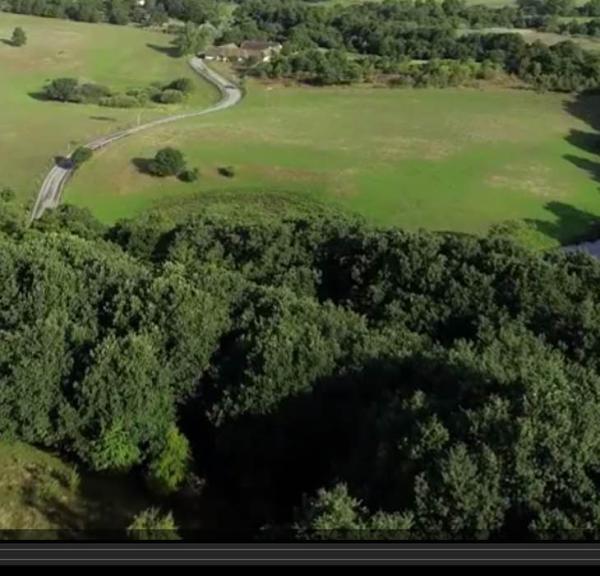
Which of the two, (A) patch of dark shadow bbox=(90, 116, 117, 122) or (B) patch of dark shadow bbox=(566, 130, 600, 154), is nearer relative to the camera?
(B) patch of dark shadow bbox=(566, 130, 600, 154)

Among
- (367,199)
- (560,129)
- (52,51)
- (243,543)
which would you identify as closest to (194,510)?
(243,543)

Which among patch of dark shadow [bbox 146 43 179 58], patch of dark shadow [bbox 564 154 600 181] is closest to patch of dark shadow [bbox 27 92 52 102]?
patch of dark shadow [bbox 146 43 179 58]

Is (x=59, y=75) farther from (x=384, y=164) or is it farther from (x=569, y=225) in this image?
(x=569, y=225)

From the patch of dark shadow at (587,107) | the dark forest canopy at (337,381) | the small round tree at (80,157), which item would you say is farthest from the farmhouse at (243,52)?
the dark forest canopy at (337,381)

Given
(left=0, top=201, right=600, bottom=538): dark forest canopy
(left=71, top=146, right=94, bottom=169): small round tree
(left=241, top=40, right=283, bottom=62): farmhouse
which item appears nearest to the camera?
(left=0, top=201, right=600, bottom=538): dark forest canopy

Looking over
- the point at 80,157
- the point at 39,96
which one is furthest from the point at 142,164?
the point at 39,96

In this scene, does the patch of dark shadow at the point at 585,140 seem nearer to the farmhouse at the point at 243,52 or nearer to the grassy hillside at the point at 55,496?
the farmhouse at the point at 243,52

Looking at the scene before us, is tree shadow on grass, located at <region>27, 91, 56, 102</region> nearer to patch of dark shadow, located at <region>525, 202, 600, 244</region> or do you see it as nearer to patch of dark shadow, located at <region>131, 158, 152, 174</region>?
patch of dark shadow, located at <region>131, 158, 152, 174</region>
